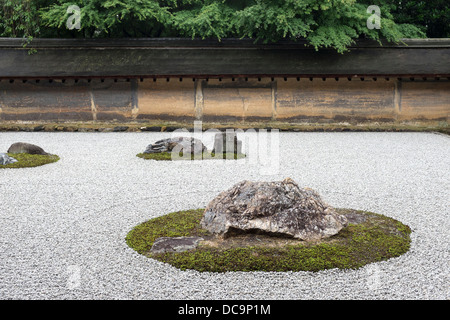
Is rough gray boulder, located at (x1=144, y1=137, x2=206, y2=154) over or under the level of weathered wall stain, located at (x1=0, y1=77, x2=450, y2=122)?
under

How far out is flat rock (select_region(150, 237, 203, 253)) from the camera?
13.7ft

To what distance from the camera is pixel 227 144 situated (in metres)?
10.3

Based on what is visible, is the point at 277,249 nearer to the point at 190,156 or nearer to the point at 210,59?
the point at 190,156

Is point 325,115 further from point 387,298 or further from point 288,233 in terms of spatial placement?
point 387,298

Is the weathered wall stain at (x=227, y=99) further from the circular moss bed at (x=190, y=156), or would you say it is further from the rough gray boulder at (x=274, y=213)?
the rough gray boulder at (x=274, y=213)

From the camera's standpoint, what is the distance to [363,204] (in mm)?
5910

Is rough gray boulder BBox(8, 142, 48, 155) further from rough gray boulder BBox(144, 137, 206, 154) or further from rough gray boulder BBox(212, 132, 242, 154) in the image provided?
rough gray boulder BBox(212, 132, 242, 154)

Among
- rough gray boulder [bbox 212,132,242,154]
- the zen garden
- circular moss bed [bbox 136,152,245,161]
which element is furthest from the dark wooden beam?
circular moss bed [bbox 136,152,245,161]

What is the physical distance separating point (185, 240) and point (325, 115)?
469 inches

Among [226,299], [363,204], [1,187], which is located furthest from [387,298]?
[1,187]

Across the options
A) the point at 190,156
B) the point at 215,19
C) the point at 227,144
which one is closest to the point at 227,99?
the point at 215,19

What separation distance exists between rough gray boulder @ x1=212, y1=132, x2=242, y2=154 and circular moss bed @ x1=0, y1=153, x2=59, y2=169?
11.1 ft

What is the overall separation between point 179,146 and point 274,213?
20.3ft

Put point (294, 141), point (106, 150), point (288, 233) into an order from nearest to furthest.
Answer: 1. point (288, 233)
2. point (106, 150)
3. point (294, 141)
